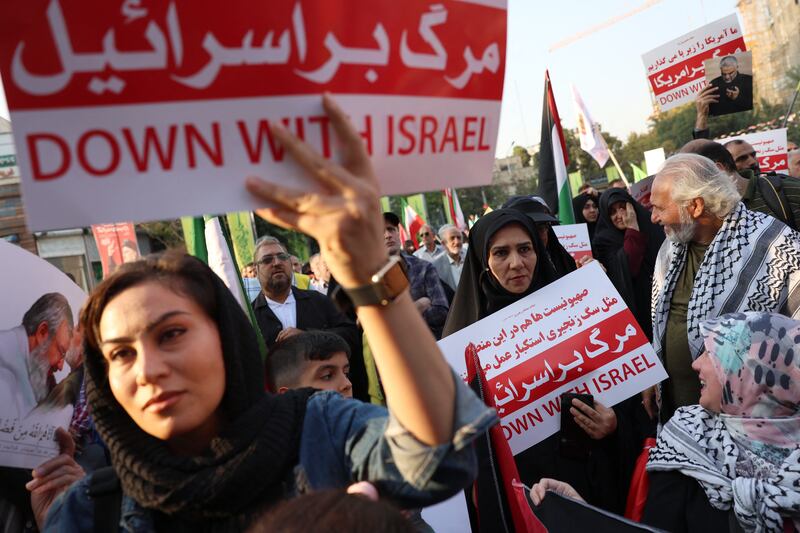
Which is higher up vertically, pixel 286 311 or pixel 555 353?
pixel 286 311

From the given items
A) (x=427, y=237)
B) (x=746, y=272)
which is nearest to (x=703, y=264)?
(x=746, y=272)

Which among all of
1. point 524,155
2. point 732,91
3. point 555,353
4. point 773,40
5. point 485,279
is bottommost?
point 555,353

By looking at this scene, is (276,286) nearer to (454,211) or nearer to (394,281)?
(394,281)

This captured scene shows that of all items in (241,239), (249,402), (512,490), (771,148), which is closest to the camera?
(249,402)

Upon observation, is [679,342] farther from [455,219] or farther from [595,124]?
[455,219]

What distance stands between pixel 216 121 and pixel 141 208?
0.20 metres

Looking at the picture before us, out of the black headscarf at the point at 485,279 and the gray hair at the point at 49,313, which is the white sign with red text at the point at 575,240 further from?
the gray hair at the point at 49,313

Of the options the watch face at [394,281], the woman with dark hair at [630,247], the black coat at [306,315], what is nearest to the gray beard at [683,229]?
the woman with dark hair at [630,247]

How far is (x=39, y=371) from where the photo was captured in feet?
8.70

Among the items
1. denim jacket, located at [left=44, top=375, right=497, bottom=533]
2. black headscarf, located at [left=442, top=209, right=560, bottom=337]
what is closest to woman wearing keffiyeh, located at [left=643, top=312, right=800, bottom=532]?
black headscarf, located at [left=442, top=209, right=560, bottom=337]

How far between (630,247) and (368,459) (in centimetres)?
465

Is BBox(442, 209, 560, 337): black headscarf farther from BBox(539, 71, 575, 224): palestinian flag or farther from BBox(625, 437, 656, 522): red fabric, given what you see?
BBox(539, 71, 575, 224): palestinian flag

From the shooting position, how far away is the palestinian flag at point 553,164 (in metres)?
6.98

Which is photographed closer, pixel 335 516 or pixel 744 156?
pixel 335 516
